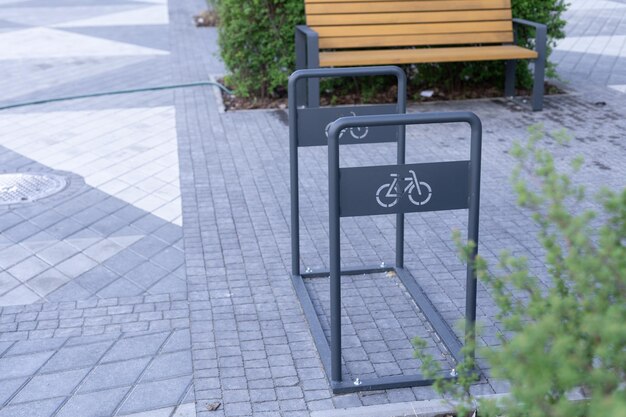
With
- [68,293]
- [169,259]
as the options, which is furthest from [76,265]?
[169,259]

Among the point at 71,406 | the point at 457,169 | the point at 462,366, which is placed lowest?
the point at 71,406

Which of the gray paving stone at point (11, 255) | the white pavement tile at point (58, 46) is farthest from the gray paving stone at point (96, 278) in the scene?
the white pavement tile at point (58, 46)

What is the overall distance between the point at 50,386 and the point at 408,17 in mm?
6203

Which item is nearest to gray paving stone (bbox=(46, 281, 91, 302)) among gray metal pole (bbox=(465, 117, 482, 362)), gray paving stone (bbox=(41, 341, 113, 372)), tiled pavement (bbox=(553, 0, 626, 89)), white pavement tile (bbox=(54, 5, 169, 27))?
gray paving stone (bbox=(41, 341, 113, 372))

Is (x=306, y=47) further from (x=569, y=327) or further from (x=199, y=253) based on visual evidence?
(x=569, y=327)

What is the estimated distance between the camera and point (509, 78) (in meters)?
9.33

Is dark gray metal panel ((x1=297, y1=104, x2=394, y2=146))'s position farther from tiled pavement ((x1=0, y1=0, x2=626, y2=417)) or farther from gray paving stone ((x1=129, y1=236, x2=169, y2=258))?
gray paving stone ((x1=129, y1=236, x2=169, y2=258))

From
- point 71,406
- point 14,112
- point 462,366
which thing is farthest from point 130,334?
point 14,112

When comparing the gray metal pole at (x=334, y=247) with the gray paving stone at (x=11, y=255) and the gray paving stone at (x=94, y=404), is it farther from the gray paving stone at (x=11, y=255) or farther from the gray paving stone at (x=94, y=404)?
the gray paving stone at (x=11, y=255)

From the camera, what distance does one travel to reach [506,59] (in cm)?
871

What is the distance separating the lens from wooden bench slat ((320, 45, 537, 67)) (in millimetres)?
8289

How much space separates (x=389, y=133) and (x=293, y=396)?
152 cm

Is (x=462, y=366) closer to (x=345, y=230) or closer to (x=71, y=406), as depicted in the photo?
(x=71, y=406)

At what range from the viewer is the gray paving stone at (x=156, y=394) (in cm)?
362
